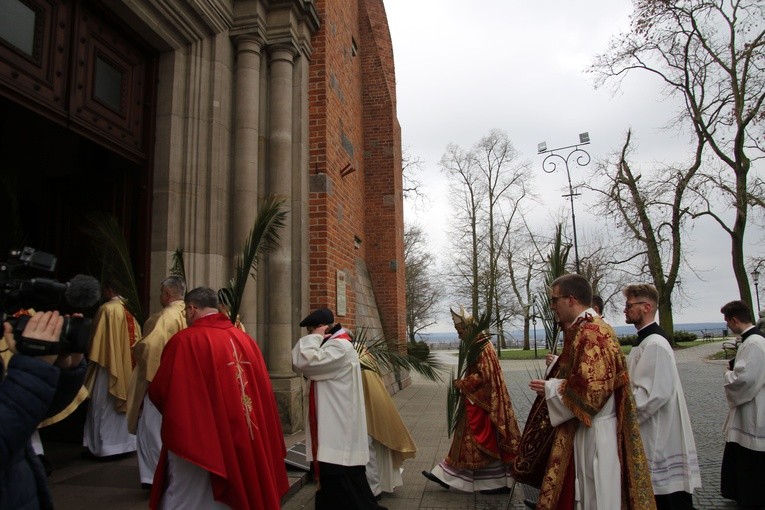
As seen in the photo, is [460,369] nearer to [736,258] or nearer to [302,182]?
[302,182]

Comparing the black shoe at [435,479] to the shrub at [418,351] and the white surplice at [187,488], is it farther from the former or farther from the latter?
the white surplice at [187,488]

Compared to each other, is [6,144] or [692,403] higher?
[6,144]

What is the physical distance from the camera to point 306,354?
448 cm

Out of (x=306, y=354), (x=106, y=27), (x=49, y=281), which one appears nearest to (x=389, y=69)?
(x=106, y=27)

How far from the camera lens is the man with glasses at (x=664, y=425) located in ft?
13.1

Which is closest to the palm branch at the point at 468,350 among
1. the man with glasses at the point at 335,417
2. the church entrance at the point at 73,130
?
the man with glasses at the point at 335,417

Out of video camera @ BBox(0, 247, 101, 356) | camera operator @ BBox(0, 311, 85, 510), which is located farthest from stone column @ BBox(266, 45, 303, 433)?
video camera @ BBox(0, 247, 101, 356)

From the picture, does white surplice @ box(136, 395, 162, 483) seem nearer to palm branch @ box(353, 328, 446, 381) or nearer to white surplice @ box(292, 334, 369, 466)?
white surplice @ box(292, 334, 369, 466)

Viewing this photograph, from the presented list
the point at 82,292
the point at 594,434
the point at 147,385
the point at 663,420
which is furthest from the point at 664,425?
the point at 147,385

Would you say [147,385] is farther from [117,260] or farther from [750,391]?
[750,391]

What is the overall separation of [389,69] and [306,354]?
40.2 feet

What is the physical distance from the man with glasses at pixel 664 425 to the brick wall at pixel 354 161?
17.1 ft

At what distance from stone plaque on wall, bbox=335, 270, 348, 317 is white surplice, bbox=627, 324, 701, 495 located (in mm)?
5538

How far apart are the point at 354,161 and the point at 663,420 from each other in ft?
30.3
